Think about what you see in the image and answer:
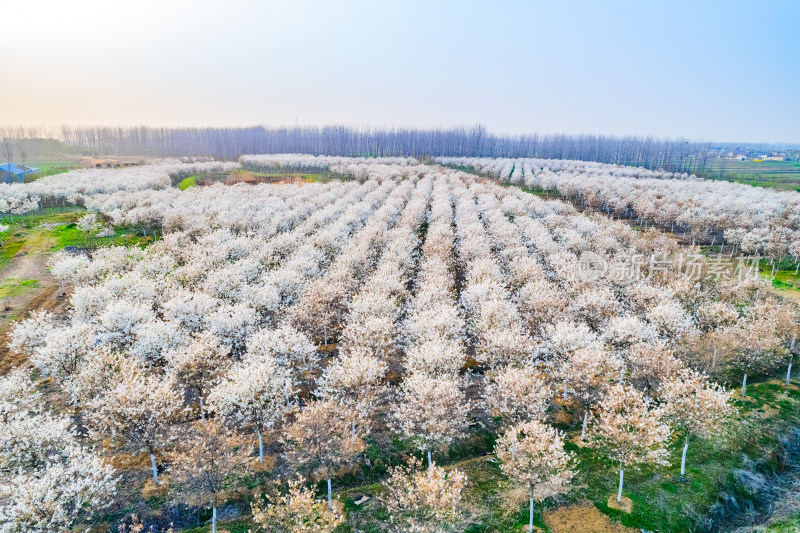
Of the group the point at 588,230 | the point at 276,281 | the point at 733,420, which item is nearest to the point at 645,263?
the point at 588,230

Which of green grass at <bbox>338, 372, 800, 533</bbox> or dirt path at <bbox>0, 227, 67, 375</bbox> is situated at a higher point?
dirt path at <bbox>0, 227, 67, 375</bbox>

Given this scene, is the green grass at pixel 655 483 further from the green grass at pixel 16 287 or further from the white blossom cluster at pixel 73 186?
the white blossom cluster at pixel 73 186

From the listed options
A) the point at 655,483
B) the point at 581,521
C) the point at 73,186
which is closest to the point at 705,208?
the point at 655,483

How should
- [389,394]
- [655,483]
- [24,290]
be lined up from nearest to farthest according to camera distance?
[655,483] → [389,394] → [24,290]

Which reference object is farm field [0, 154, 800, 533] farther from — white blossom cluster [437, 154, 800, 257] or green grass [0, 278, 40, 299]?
white blossom cluster [437, 154, 800, 257]

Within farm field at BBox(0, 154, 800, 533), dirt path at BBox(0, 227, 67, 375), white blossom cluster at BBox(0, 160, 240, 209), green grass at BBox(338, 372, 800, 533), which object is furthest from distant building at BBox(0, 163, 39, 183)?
green grass at BBox(338, 372, 800, 533)

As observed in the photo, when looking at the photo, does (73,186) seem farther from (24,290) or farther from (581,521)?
(581,521)
